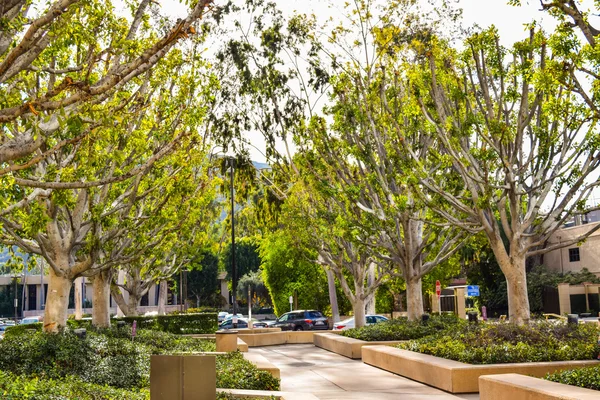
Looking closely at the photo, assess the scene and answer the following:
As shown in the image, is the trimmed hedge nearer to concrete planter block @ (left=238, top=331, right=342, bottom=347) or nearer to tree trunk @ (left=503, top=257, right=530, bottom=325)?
concrete planter block @ (left=238, top=331, right=342, bottom=347)

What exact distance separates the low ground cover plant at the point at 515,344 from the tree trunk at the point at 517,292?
1.86 ft

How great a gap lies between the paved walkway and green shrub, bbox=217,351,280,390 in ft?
4.30

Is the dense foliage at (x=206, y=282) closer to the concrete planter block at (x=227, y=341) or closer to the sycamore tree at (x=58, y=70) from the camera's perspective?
the concrete planter block at (x=227, y=341)

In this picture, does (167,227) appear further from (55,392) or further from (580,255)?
(580,255)

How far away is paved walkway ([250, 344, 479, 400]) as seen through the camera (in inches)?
570

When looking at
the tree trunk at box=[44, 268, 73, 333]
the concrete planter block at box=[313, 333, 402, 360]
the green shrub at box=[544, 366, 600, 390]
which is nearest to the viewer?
the green shrub at box=[544, 366, 600, 390]

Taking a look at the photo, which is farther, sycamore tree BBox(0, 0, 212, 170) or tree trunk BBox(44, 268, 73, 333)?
tree trunk BBox(44, 268, 73, 333)

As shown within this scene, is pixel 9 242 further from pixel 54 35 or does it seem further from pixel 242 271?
pixel 242 271

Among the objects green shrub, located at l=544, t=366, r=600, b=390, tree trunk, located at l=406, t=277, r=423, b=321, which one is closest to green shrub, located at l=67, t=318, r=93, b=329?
tree trunk, located at l=406, t=277, r=423, b=321

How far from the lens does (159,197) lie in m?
26.3

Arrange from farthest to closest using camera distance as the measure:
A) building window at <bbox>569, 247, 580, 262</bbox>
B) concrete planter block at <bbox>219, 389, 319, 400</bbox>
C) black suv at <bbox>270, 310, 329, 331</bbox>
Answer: building window at <bbox>569, 247, 580, 262</bbox> → black suv at <bbox>270, 310, 329, 331</bbox> → concrete planter block at <bbox>219, 389, 319, 400</bbox>

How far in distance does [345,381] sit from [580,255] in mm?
44897

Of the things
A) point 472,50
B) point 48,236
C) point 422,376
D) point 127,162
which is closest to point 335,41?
point 472,50

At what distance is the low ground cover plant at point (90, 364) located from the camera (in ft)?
44.1
